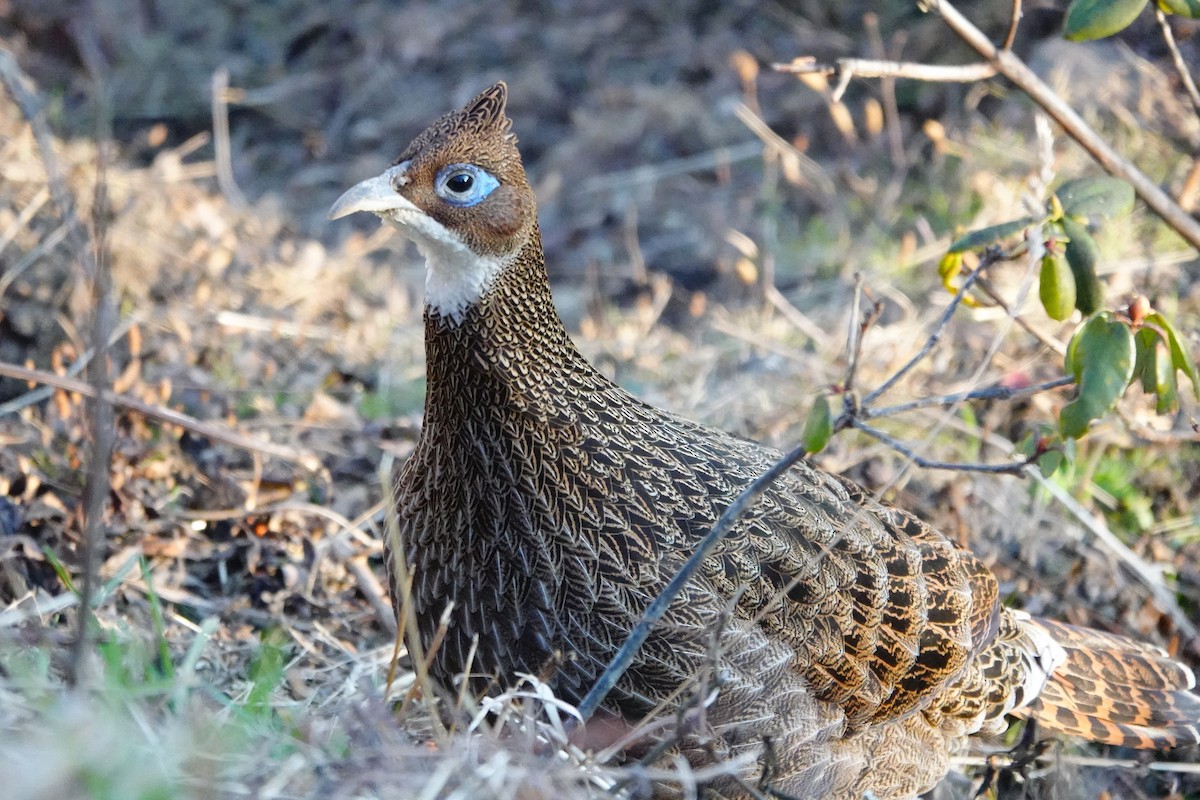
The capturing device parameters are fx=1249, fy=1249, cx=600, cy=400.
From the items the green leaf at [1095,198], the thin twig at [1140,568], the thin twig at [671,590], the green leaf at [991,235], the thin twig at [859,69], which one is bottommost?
the thin twig at [1140,568]

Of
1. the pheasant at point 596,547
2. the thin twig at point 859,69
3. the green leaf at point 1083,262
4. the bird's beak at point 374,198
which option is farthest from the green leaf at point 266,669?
the green leaf at point 1083,262

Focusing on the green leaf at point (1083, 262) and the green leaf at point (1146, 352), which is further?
the green leaf at point (1083, 262)

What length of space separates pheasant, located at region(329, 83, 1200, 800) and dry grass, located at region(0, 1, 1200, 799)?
1.21ft

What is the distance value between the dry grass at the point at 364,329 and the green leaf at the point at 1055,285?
0.40 metres

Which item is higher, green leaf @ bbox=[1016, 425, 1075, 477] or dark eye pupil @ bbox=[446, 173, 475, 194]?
dark eye pupil @ bbox=[446, 173, 475, 194]

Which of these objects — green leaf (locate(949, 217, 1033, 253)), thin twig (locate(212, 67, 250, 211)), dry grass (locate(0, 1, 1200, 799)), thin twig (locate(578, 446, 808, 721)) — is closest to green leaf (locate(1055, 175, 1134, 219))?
green leaf (locate(949, 217, 1033, 253))

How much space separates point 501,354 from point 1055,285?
1327mm

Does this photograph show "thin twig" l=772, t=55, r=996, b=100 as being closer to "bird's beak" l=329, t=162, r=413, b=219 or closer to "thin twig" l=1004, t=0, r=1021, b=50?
"thin twig" l=1004, t=0, r=1021, b=50

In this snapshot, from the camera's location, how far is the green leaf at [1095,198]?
3.14m

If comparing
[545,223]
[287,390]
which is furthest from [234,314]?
[545,223]

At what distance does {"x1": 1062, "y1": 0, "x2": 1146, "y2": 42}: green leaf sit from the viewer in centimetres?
302

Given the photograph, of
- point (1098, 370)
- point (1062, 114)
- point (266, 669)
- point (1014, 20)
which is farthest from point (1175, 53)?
point (266, 669)

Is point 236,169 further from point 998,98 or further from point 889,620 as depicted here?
point 889,620

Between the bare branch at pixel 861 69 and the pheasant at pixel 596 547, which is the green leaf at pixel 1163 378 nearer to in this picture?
the pheasant at pixel 596 547
